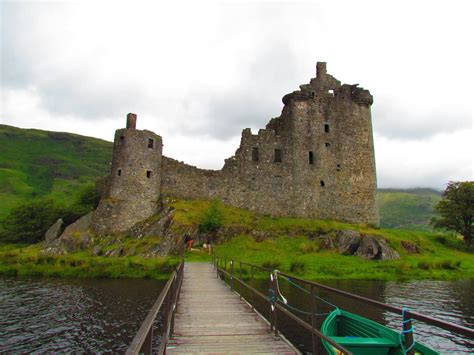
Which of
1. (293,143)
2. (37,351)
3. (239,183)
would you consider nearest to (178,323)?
(37,351)

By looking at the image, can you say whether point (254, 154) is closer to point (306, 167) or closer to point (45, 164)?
point (306, 167)

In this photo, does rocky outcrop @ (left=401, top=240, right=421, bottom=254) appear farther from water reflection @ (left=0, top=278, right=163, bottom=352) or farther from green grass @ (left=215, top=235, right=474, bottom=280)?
water reflection @ (left=0, top=278, right=163, bottom=352)

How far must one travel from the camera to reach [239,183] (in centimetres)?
4078

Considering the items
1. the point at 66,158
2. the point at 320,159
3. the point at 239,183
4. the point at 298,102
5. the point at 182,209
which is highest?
the point at 66,158

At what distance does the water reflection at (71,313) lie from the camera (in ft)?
39.7

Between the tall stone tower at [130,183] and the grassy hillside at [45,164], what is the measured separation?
62842 millimetres

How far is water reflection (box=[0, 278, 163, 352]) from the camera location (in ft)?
39.7

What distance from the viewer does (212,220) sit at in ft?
109

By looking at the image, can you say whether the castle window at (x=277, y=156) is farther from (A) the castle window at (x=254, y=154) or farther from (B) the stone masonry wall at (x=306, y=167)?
(A) the castle window at (x=254, y=154)

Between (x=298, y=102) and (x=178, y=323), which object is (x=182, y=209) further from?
(x=178, y=323)

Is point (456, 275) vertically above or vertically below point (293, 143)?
below

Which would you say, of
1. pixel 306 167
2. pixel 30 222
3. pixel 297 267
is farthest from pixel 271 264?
pixel 30 222

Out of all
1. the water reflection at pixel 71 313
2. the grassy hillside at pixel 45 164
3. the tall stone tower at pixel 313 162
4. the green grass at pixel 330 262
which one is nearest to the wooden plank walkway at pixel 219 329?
the water reflection at pixel 71 313

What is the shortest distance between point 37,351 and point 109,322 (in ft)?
10.5
